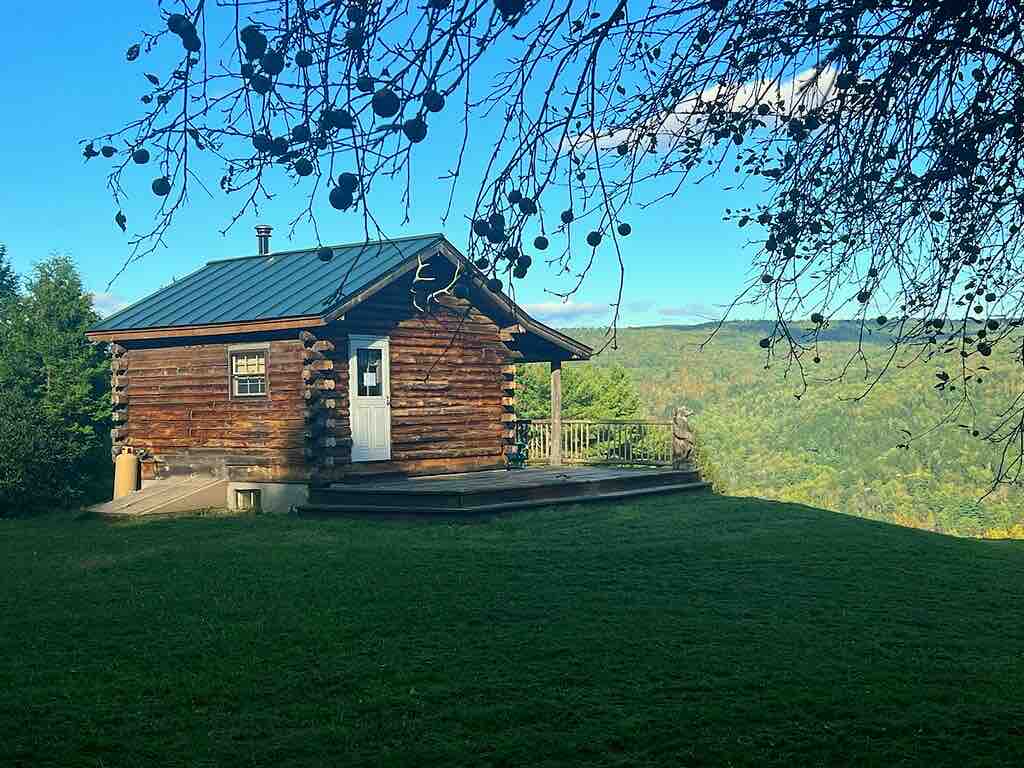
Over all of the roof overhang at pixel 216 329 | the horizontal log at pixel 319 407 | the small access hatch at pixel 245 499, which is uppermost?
the roof overhang at pixel 216 329

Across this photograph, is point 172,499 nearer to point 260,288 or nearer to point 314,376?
point 314,376

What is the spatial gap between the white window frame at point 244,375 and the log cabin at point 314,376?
0.09 ft

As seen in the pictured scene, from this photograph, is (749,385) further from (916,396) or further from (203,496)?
(203,496)

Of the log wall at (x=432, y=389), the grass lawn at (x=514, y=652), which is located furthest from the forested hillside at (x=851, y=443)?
the grass lawn at (x=514, y=652)

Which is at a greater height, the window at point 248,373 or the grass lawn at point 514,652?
the window at point 248,373

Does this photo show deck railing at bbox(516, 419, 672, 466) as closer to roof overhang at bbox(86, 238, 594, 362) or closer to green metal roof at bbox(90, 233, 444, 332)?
roof overhang at bbox(86, 238, 594, 362)

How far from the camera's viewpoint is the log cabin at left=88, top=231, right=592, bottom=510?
20141 millimetres

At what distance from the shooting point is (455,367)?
22422 millimetres

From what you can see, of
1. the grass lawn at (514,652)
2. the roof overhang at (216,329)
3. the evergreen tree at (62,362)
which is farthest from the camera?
the evergreen tree at (62,362)

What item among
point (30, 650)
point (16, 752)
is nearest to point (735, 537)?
point (30, 650)

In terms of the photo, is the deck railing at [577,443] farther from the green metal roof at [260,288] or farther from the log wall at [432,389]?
the green metal roof at [260,288]

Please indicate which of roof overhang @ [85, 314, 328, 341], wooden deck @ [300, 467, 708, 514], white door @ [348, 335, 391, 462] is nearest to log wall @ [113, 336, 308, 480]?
roof overhang @ [85, 314, 328, 341]

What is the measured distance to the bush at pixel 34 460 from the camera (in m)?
22.6

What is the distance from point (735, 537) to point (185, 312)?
1189cm
